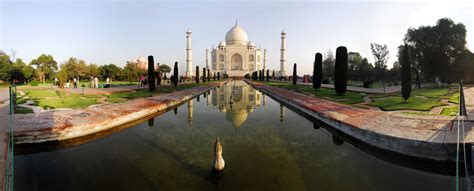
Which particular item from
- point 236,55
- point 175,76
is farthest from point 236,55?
point 175,76

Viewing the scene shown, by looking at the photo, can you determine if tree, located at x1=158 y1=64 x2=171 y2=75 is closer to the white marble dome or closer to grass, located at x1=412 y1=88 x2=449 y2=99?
the white marble dome

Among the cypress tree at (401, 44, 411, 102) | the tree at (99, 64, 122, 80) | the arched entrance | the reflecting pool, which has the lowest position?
the reflecting pool

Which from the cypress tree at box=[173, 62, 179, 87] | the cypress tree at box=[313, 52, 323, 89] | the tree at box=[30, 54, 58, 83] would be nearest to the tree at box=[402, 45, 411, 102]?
the cypress tree at box=[313, 52, 323, 89]

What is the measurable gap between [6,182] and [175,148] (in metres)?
2.52

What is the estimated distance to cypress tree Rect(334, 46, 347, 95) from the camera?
41.9 ft

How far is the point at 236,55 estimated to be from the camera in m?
69.7

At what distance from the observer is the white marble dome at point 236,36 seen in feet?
217

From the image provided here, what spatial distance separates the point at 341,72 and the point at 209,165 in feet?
35.5

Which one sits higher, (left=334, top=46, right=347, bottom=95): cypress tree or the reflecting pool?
(left=334, top=46, right=347, bottom=95): cypress tree

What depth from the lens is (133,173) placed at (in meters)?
3.78

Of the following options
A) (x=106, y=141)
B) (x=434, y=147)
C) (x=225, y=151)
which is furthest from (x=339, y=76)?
(x=106, y=141)

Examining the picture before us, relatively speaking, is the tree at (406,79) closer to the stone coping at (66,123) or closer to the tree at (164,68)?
the stone coping at (66,123)

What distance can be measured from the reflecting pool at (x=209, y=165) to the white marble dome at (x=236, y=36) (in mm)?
61829

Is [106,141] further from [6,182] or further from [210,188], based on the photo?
[210,188]
